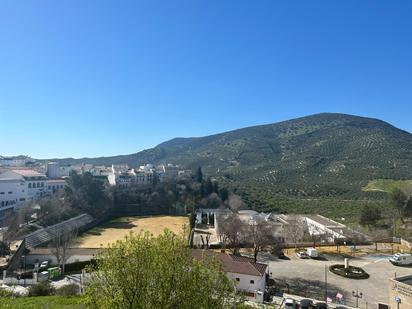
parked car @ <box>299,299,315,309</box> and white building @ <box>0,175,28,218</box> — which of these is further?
white building @ <box>0,175,28,218</box>

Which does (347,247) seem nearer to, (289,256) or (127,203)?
(289,256)

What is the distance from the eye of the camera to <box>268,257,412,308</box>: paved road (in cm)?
3128

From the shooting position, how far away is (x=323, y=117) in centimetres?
19325

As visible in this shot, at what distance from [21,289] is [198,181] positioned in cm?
6786

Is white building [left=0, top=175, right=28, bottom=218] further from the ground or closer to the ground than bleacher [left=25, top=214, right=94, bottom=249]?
further from the ground

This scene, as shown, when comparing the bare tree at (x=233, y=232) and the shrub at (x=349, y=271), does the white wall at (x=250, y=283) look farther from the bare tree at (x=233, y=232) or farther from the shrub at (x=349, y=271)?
the bare tree at (x=233, y=232)

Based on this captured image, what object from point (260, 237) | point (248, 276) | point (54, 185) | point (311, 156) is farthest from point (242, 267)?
point (311, 156)

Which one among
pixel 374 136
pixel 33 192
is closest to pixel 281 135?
pixel 374 136

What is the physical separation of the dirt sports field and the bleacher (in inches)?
90.2

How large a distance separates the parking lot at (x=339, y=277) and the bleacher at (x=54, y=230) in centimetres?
2767

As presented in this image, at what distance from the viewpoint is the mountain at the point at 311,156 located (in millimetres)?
106562

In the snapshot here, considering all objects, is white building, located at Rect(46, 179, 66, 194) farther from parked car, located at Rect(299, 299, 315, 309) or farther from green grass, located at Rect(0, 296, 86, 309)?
parked car, located at Rect(299, 299, 315, 309)

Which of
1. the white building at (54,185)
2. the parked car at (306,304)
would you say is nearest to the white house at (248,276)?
the parked car at (306,304)

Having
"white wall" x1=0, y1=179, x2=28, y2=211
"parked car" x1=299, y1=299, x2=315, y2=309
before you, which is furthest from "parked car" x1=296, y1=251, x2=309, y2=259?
"white wall" x1=0, y1=179, x2=28, y2=211
